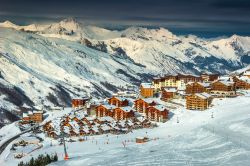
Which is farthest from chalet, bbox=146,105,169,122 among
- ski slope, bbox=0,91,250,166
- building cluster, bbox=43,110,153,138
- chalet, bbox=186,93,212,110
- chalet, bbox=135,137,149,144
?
chalet, bbox=135,137,149,144

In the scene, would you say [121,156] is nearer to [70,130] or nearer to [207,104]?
[70,130]

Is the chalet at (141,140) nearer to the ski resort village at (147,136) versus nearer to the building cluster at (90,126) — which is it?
the ski resort village at (147,136)

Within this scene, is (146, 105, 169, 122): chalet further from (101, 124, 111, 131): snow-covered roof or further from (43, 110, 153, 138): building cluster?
(101, 124, 111, 131): snow-covered roof

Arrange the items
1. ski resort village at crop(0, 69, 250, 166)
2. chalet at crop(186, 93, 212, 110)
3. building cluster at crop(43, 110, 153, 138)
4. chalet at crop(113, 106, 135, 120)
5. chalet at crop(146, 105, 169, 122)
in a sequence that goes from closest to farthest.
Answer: ski resort village at crop(0, 69, 250, 166) < building cluster at crop(43, 110, 153, 138) < chalet at crop(146, 105, 169, 122) < chalet at crop(113, 106, 135, 120) < chalet at crop(186, 93, 212, 110)

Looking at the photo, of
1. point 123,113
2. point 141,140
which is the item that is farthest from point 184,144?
point 123,113

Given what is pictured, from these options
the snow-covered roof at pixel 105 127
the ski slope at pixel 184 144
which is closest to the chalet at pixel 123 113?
the snow-covered roof at pixel 105 127

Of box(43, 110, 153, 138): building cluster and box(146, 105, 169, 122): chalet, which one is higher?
box(146, 105, 169, 122): chalet

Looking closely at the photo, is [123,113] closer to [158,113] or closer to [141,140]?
[158,113]

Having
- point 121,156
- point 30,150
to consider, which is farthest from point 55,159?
point 30,150
